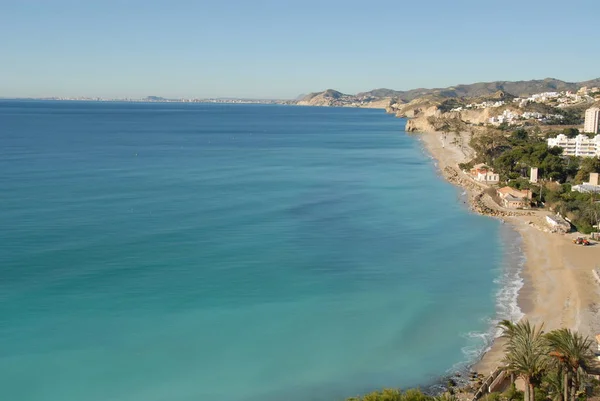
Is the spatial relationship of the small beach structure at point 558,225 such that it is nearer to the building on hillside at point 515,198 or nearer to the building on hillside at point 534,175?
the building on hillside at point 515,198

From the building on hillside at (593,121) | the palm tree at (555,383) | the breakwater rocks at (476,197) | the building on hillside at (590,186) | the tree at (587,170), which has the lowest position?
the breakwater rocks at (476,197)

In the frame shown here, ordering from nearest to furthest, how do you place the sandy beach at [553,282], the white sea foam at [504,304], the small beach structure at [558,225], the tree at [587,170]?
→ the white sea foam at [504,304], the sandy beach at [553,282], the small beach structure at [558,225], the tree at [587,170]

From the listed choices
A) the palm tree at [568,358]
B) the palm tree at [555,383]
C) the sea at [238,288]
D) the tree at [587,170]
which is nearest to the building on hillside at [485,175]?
the sea at [238,288]

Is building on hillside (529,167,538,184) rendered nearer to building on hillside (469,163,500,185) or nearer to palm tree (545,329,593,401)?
building on hillside (469,163,500,185)

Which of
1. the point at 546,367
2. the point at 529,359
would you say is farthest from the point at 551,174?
the point at 529,359

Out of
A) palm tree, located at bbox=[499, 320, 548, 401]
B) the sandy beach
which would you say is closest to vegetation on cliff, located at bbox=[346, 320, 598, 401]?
palm tree, located at bbox=[499, 320, 548, 401]

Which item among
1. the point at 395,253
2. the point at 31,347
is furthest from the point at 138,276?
the point at 395,253

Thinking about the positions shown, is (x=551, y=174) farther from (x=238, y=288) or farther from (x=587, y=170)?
(x=238, y=288)
